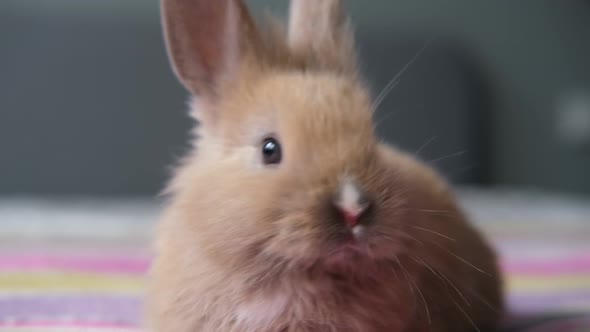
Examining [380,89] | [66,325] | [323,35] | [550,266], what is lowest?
[550,266]

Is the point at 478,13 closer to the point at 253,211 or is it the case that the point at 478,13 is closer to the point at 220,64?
the point at 220,64

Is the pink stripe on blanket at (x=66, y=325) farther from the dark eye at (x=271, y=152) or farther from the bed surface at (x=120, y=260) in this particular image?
the dark eye at (x=271, y=152)

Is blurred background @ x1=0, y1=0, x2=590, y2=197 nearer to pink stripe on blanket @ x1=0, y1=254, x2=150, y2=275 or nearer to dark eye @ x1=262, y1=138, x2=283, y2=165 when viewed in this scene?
pink stripe on blanket @ x1=0, y1=254, x2=150, y2=275

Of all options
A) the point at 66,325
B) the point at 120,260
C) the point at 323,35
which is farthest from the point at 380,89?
the point at 66,325

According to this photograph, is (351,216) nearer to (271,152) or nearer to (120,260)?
(271,152)

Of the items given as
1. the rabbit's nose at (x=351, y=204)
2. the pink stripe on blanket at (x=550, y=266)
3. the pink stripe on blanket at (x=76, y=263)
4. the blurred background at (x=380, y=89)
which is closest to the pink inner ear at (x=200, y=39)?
the rabbit's nose at (x=351, y=204)

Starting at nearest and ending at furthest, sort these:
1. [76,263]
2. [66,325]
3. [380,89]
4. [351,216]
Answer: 1. [351,216]
2. [66,325]
3. [76,263]
4. [380,89]
